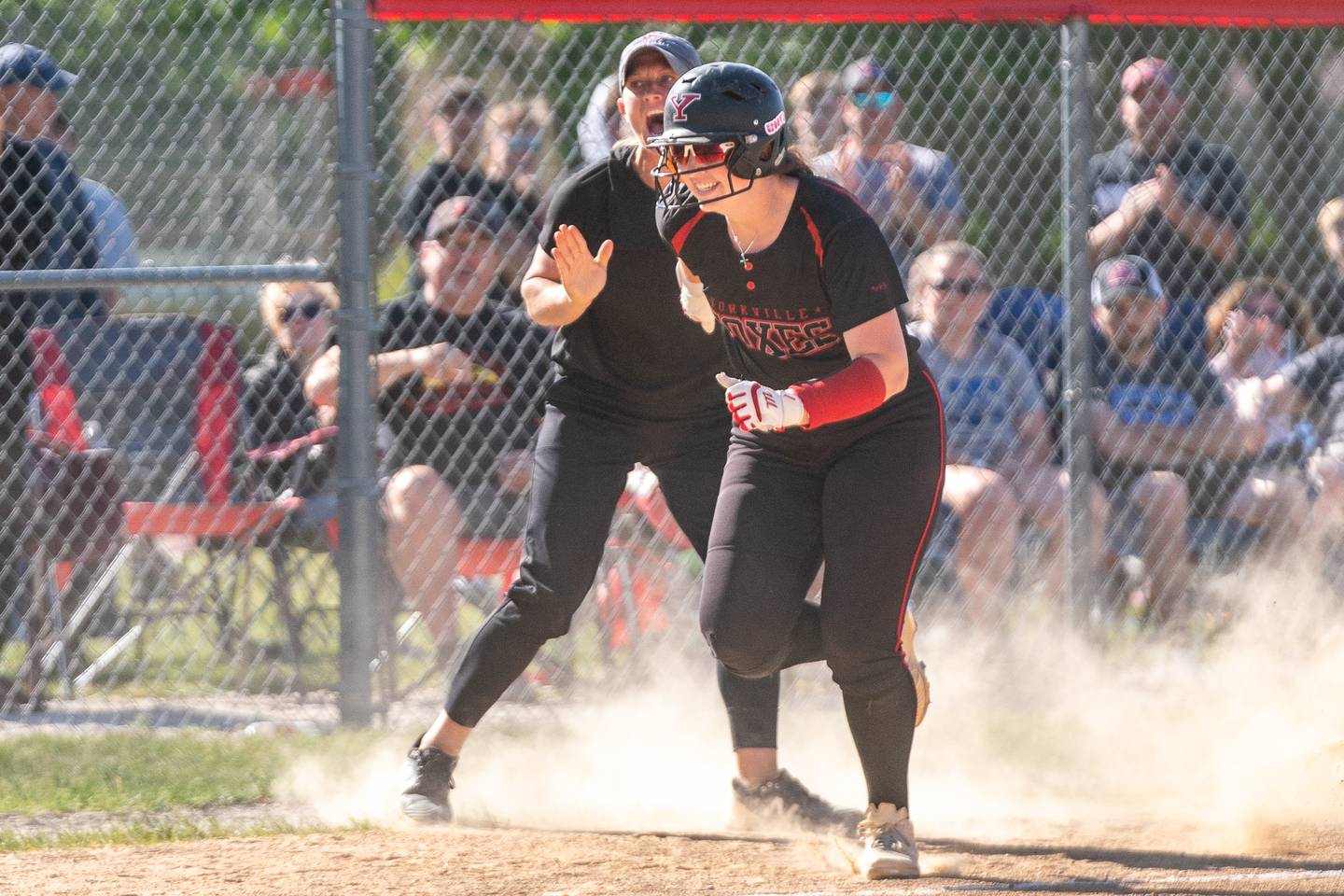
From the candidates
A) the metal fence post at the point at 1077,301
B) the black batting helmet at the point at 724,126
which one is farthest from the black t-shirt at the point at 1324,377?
the black batting helmet at the point at 724,126

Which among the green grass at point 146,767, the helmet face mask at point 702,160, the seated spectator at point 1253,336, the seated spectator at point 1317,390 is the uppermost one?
the seated spectator at point 1253,336

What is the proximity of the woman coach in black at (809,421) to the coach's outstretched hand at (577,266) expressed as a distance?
0.79 ft

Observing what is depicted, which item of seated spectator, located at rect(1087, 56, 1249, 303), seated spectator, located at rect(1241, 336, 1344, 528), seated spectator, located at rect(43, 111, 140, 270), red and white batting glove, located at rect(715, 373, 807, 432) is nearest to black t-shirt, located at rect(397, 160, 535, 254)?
seated spectator, located at rect(43, 111, 140, 270)

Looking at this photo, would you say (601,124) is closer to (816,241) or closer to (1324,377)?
(816,241)

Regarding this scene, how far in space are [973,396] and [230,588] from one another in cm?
296

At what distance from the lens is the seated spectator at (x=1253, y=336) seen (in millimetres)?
6723

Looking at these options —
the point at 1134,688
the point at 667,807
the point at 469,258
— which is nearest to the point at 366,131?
the point at 469,258

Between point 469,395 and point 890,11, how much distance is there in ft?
6.62

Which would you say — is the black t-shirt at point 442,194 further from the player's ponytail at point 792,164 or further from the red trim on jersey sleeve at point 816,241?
the red trim on jersey sleeve at point 816,241

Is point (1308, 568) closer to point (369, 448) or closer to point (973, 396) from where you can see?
point (973, 396)

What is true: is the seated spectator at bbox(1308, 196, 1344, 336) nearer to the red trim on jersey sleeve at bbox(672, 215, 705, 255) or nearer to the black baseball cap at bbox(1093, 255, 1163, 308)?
the black baseball cap at bbox(1093, 255, 1163, 308)

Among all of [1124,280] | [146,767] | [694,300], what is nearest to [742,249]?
[694,300]

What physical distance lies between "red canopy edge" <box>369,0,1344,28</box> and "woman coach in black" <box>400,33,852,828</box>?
4.40ft

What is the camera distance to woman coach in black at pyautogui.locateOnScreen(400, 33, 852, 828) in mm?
4336
